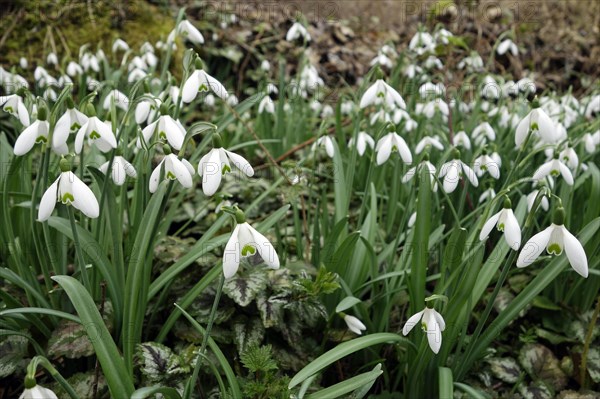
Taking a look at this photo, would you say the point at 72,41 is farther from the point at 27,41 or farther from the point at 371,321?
the point at 371,321

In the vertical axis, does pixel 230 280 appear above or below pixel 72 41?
below

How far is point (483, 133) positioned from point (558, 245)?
5.23 ft

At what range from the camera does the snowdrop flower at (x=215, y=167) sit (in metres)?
1.40

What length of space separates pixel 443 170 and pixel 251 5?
4.90 meters

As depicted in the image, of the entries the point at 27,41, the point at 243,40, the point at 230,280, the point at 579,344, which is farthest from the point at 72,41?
the point at 579,344

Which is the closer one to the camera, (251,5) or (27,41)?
(27,41)

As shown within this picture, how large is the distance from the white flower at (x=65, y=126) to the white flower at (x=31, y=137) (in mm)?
30

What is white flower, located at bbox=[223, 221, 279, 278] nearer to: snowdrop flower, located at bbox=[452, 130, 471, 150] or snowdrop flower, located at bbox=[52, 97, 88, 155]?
snowdrop flower, located at bbox=[52, 97, 88, 155]

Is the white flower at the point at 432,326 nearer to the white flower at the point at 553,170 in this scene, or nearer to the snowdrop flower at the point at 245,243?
the snowdrop flower at the point at 245,243

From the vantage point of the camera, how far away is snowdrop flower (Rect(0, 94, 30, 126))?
1800 mm

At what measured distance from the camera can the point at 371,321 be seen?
2.12 meters

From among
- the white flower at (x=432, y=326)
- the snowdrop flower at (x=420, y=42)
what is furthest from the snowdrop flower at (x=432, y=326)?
the snowdrop flower at (x=420, y=42)

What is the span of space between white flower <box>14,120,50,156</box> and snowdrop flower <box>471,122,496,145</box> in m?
2.00

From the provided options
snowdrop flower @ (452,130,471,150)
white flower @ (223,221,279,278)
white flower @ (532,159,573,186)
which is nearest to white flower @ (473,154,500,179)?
white flower @ (532,159,573,186)
